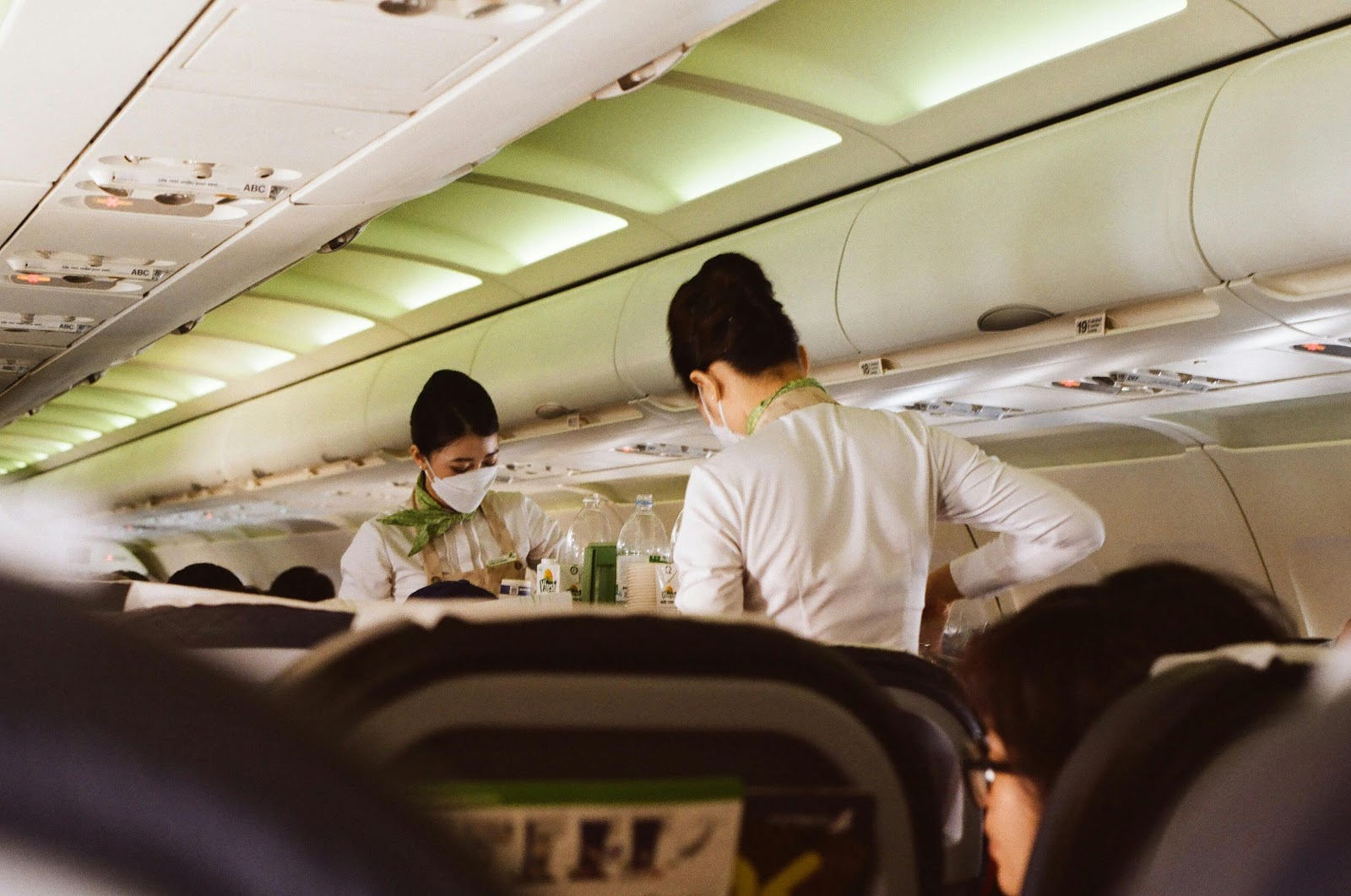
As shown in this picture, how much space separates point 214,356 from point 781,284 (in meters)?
6.32

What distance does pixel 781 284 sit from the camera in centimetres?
501

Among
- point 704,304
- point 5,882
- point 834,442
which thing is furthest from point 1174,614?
point 704,304

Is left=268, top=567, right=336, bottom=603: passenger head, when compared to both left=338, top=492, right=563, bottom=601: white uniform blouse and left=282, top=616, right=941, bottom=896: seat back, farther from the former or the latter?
left=282, top=616, right=941, bottom=896: seat back

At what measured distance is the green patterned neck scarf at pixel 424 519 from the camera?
13.8 feet

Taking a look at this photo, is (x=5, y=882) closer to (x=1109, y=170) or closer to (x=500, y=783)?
(x=500, y=783)

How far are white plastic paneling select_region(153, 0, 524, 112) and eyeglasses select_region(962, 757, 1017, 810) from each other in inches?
88.7

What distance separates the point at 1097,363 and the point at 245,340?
6.66m

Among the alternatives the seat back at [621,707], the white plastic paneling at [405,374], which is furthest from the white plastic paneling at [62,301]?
the seat back at [621,707]

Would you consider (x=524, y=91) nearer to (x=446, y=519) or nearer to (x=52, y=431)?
(x=446, y=519)

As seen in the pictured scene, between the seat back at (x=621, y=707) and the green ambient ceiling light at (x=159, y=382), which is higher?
the green ambient ceiling light at (x=159, y=382)

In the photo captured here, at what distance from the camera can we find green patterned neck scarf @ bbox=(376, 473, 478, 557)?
4215 mm

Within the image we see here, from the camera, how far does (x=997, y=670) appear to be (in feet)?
3.45

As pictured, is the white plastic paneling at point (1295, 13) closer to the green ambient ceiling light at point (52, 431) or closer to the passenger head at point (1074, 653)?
the passenger head at point (1074, 653)

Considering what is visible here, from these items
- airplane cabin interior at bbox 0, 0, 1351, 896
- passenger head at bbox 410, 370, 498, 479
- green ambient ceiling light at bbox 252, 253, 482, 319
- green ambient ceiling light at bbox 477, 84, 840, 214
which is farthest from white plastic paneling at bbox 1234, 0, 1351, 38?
green ambient ceiling light at bbox 252, 253, 482, 319
